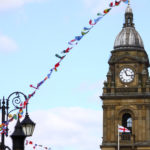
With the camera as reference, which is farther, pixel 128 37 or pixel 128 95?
pixel 128 37

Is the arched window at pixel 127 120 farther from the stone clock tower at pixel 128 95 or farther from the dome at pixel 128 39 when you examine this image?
the dome at pixel 128 39

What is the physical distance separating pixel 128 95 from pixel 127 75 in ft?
8.71

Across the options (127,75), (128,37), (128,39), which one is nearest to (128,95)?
(127,75)

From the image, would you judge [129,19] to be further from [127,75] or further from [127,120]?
[127,120]

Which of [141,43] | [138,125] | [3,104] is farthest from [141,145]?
[3,104]

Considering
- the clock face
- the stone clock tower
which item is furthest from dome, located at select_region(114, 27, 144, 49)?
the clock face

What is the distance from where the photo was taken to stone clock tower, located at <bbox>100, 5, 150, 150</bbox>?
3046 inches

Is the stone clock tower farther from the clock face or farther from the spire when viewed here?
the spire

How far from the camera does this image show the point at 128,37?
81.9m

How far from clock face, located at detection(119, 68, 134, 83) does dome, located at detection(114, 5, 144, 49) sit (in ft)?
9.81

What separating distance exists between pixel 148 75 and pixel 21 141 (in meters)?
59.5

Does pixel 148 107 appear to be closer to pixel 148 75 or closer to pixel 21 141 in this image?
pixel 148 75

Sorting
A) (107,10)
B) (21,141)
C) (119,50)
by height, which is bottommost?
(21,141)

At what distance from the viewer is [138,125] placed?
7750 cm
